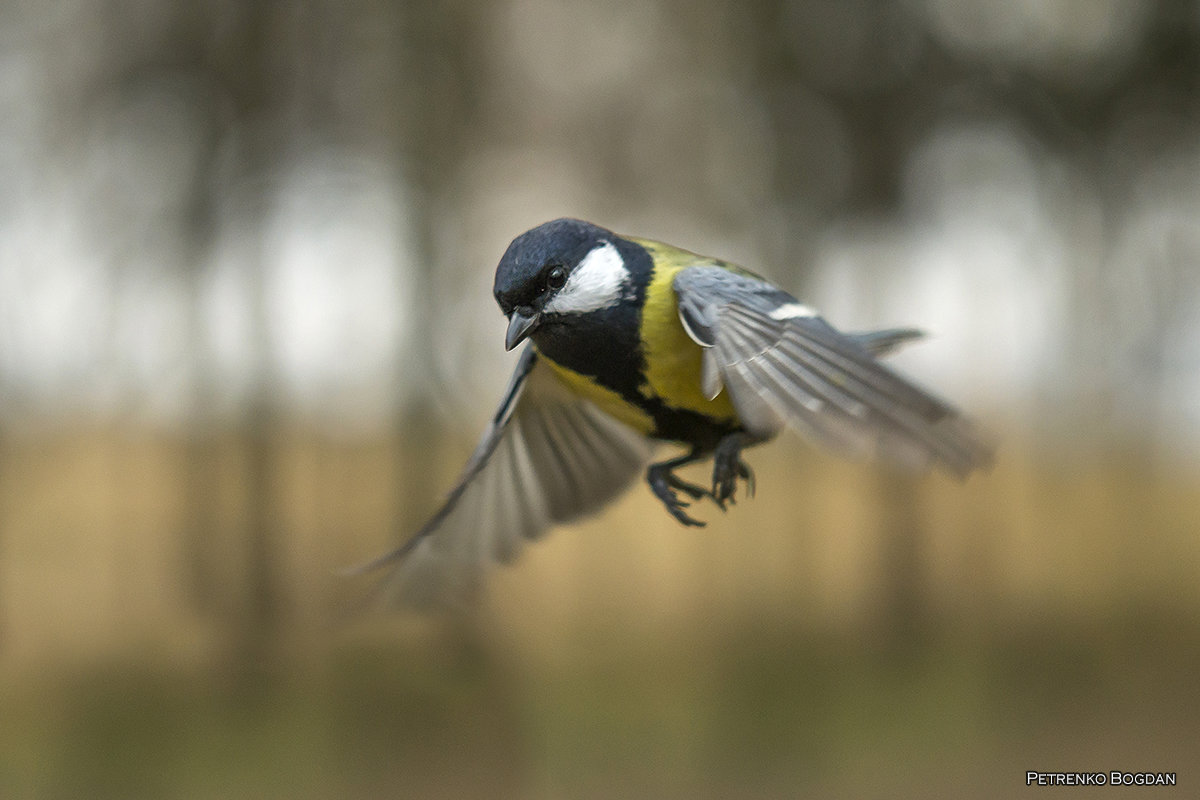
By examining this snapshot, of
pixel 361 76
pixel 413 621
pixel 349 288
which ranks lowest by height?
pixel 413 621

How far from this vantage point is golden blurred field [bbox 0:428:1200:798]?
2670mm

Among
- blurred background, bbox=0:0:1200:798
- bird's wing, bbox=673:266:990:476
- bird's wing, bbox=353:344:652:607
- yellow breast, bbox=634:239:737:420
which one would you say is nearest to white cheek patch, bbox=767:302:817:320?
bird's wing, bbox=673:266:990:476

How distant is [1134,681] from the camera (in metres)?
3.16

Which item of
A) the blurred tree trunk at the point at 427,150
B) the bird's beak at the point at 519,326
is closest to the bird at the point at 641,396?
the bird's beak at the point at 519,326

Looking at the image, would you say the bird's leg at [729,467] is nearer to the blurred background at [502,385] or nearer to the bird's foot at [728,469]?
the bird's foot at [728,469]

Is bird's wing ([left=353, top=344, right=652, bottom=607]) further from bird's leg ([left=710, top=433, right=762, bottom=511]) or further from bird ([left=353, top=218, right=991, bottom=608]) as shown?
bird's leg ([left=710, top=433, right=762, bottom=511])

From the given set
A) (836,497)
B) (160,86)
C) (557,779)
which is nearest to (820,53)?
(836,497)

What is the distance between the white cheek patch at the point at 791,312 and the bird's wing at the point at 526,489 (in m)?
0.38

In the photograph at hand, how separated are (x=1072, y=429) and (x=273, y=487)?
2.74 metres

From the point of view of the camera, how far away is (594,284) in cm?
103

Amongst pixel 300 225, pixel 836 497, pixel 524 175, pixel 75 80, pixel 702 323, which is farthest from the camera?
pixel 836 497

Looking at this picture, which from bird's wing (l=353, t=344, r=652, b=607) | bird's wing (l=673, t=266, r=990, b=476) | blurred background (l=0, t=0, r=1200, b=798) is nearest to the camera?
bird's wing (l=673, t=266, r=990, b=476)

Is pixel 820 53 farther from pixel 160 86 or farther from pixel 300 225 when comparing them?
pixel 160 86

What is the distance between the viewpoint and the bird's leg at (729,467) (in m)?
1.03
